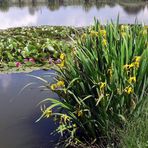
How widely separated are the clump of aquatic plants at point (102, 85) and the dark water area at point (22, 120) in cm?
62

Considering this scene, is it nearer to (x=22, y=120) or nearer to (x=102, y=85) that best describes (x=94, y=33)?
(x=102, y=85)

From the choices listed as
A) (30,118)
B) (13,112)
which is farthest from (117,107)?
(13,112)

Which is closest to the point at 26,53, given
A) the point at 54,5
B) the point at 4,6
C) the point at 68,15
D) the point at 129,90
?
the point at 129,90

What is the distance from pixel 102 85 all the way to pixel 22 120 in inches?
84.0

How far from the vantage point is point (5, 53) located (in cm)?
1040

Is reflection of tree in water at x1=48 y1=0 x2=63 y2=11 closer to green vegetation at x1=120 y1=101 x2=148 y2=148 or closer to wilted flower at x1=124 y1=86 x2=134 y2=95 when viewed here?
wilted flower at x1=124 y1=86 x2=134 y2=95

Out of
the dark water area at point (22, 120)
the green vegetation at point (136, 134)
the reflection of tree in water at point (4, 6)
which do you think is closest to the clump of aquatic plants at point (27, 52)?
the dark water area at point (22, 120)

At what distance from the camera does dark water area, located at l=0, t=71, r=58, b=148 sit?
5.68m

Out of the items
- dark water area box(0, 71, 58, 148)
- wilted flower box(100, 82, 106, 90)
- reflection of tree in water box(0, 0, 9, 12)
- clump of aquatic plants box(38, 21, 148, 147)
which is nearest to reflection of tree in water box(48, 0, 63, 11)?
reflection of tree in water box(0, 0, 9, 12)

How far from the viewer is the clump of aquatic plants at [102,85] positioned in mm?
4852

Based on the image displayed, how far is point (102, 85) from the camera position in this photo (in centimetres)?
473

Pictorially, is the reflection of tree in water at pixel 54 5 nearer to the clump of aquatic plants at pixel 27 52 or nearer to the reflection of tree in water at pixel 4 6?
the reflection of tree in water at pixel 4 6

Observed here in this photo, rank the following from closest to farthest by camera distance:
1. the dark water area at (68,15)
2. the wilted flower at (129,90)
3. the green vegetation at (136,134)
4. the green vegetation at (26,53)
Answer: the green vegetation at (136,134), the wilted flower at (129,90), the green vegetation at (26,53), the dark water area at (68,15)

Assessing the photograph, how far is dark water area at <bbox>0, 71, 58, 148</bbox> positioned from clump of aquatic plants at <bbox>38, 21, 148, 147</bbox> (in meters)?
0.62
